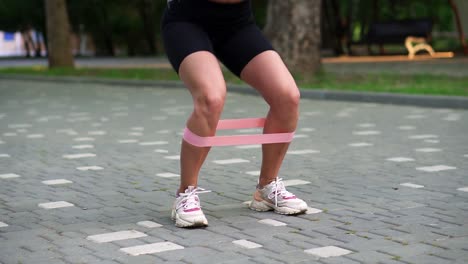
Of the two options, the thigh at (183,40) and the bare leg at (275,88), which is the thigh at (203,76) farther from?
the bare leg at (275,88)

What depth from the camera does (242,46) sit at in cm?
534

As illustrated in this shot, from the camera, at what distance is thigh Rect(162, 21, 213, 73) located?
17.0 feet

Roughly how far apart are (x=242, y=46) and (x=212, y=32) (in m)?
0.18

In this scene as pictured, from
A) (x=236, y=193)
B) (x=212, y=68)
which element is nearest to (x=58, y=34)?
(x=236, y=193)

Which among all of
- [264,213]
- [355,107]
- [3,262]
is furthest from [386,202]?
[355,107]

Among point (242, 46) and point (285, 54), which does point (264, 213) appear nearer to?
point (242, 46)

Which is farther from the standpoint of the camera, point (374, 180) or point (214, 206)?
point (374, 180)

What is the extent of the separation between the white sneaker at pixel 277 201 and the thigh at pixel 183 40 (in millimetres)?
883

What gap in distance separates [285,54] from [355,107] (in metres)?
4.87

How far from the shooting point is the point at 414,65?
24.2 meters

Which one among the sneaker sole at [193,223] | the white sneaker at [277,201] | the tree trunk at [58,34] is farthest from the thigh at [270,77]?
the tree trunk at [58,34]

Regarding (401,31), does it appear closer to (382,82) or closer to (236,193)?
(382,82)

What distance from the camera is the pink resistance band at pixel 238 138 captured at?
519cm

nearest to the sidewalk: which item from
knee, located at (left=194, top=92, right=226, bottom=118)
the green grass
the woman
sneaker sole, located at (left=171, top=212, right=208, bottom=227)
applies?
sneaker sole, located at (left=171, top=212, right=208, bottom=227)
